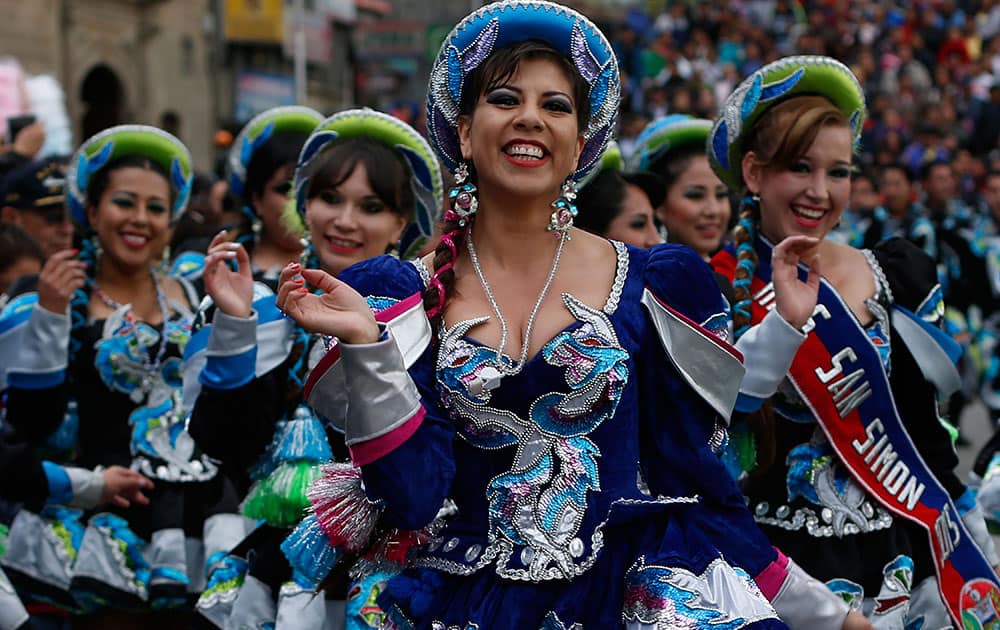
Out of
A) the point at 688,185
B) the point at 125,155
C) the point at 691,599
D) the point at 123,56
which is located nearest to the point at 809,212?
the point at 688,185

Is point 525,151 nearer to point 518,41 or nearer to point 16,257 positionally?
point 518,41

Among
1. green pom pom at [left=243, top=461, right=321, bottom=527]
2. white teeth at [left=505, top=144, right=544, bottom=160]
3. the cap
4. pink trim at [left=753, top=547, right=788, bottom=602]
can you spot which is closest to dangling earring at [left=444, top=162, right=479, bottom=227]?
white teeth at [left=505, top=144, right=544, bottom=160]

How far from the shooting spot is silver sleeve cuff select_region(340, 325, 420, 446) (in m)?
2.91

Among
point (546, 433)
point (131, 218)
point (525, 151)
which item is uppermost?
point (525, 151)

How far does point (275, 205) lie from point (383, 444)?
2.90m

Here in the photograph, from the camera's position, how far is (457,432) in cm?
Result: 321

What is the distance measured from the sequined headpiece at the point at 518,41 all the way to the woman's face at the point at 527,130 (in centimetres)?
7

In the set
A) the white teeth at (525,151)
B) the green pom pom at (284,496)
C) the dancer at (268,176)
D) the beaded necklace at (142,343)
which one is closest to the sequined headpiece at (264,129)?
the dancer at (268,176)

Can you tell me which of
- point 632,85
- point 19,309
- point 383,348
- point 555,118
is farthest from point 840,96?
point 632,85

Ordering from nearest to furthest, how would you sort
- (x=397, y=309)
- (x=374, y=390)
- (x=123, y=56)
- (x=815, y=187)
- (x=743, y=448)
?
1. (x=374, y=390)
2. (x=397, y=309)
3. (x=743, y=448)
4. (x=815, y=187)
5. (x=123, y=56)

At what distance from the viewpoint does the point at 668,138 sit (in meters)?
6.12

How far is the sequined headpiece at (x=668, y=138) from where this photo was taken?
6.11 metres

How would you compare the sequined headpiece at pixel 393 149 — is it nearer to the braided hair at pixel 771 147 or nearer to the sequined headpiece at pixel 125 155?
the braided hair at pixel 771 147

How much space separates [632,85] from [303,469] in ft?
71.8
